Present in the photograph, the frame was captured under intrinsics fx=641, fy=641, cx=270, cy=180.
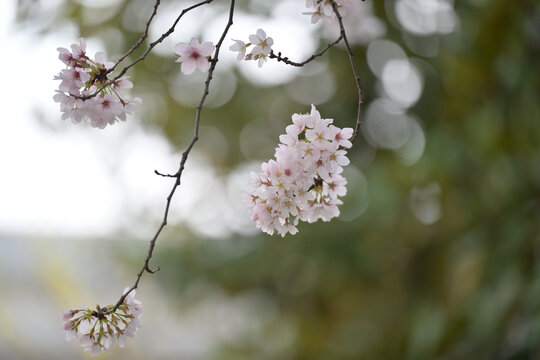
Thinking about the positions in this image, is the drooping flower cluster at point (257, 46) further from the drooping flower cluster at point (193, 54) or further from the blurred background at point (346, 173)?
the blurred background at point (346, 173)

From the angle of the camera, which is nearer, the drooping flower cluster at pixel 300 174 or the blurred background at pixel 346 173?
the drooping flower cluster at pixel 300 174

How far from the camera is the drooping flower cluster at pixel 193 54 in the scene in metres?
0.66

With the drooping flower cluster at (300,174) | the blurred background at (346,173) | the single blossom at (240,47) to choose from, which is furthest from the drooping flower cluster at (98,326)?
the blurred background at (346,173)

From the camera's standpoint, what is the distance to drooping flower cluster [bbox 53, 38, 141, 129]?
2.12 feet

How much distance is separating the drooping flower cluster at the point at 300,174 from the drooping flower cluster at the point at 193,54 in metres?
0.11

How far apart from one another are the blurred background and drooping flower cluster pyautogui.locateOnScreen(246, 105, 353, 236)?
1.24 meters

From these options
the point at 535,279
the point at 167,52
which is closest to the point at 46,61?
the point at 167,52

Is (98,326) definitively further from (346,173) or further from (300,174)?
(346,173)

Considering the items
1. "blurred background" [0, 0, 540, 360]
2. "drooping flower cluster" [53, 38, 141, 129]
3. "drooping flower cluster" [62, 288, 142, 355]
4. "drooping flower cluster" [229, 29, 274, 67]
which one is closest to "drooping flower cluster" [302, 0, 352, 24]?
"drooping flower cluster" [229, 29, 274, 67]

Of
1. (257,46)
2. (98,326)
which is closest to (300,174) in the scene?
(257,46)

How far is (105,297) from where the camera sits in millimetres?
3891

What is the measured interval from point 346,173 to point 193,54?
1890mm

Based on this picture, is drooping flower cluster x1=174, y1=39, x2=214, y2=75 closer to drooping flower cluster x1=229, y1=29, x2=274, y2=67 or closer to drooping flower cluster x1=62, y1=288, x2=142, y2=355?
drooping flower cluster x1=229, y1=29, x2=274, y2=67

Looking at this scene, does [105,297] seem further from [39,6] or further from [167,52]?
[39,6]
